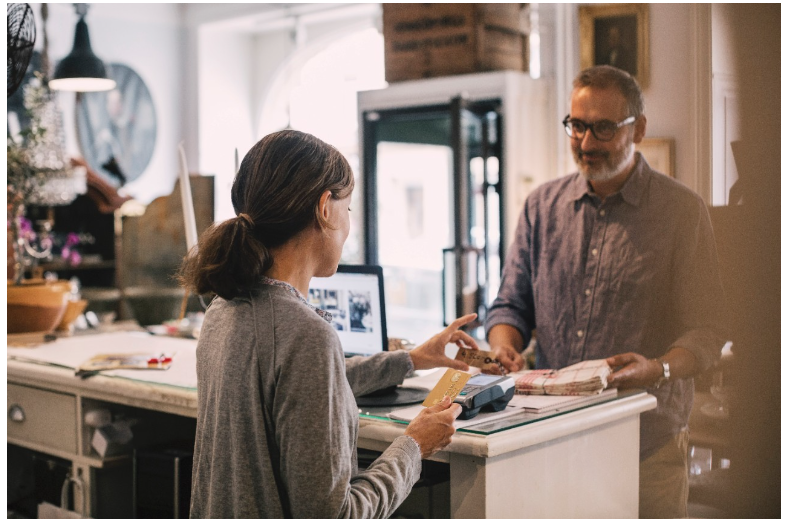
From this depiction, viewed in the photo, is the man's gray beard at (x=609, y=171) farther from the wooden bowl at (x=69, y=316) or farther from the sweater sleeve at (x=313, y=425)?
the wooden bowl at (x=69, y=316)

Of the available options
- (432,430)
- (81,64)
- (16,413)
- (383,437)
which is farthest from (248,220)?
(81,64)

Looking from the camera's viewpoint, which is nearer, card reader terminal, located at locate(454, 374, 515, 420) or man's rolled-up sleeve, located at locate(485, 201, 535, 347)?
card reader terminal, located at locate(454, 374, 515, 420)

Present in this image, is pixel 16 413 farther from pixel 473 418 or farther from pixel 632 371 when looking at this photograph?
pixel 632 371

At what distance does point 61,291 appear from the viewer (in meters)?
3.34

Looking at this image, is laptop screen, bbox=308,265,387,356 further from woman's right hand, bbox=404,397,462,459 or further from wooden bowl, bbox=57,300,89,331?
wooden bowl, bbox=57,300,89,331

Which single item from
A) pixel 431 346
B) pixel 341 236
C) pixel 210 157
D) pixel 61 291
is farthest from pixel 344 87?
pixel 341 236

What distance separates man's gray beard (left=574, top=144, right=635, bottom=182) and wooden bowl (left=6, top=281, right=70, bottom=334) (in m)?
2.11

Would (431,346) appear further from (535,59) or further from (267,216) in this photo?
(535,59)

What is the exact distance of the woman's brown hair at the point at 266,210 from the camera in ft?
4.54

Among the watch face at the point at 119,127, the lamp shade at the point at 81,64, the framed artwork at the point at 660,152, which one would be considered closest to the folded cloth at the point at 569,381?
the framed artwork at the point at 660,152

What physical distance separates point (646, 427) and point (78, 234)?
5525 millimetres

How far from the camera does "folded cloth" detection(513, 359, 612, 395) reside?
207cm

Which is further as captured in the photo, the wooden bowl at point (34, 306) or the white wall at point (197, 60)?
the white wall at point (197, 60)

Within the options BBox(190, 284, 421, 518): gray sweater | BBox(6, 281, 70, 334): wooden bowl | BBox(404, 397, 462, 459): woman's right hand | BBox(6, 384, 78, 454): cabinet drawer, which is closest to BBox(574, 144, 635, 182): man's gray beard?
BBox(404, 397, 462, 459): woman's right hand
